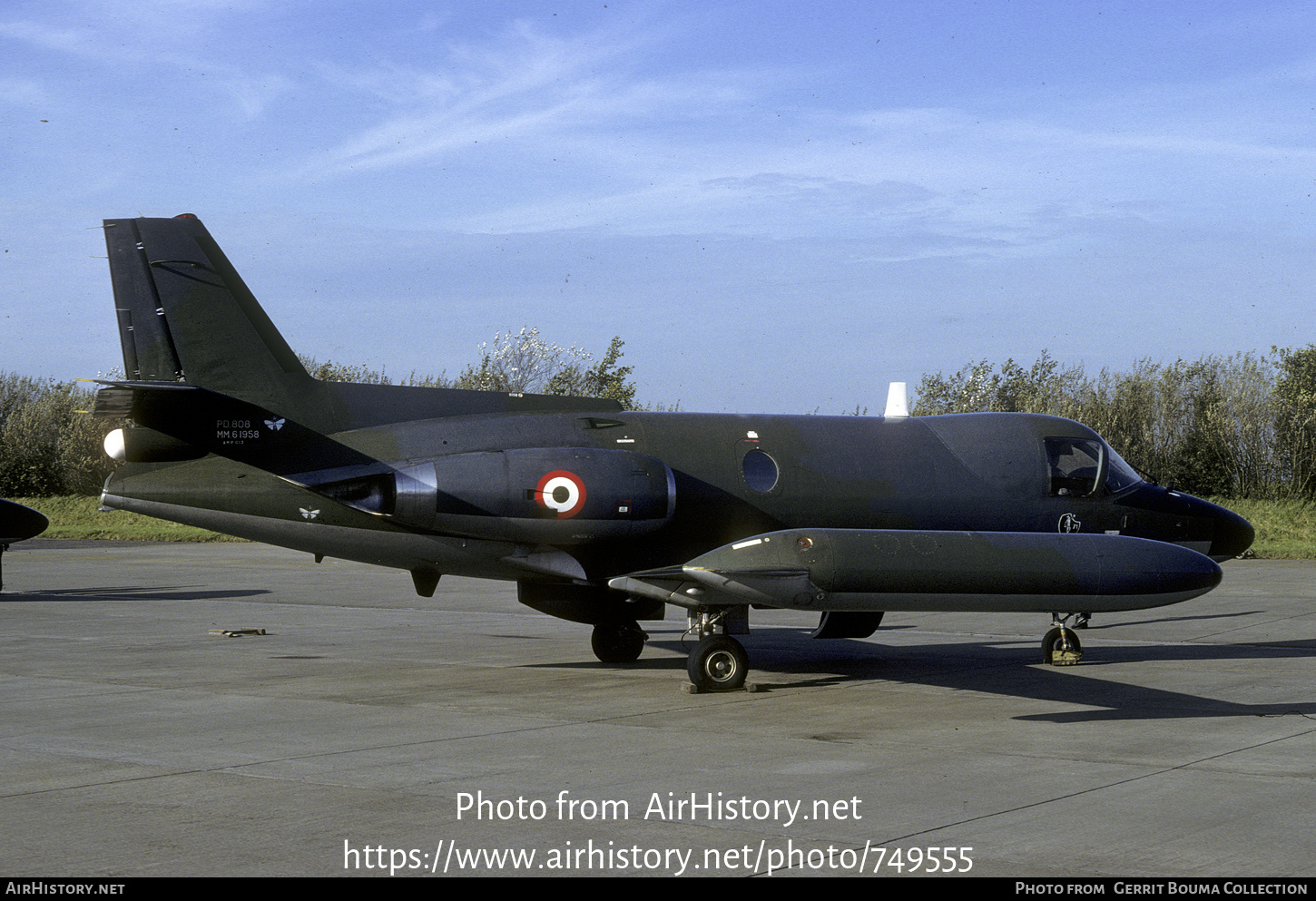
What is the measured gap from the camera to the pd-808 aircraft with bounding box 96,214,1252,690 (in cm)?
1191

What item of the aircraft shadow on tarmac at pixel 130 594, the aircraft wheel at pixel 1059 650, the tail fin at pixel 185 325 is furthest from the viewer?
the aircraft shadow on tarmac at pixel 130 594

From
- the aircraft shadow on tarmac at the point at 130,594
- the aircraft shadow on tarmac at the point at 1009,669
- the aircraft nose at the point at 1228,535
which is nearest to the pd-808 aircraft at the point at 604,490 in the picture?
the aircraft shadow on tarmac at the point at 1009,669

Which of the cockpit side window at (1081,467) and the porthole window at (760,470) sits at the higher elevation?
the cockpit side window at (1081,467)

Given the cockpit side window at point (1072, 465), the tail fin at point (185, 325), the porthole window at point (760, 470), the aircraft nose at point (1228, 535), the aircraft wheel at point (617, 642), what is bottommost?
the aircraft wheel at point (617, 642)

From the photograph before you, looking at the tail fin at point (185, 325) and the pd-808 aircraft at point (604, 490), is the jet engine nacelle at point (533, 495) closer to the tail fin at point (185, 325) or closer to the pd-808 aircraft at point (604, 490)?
the pd-808 aircraft at point (604, 490)

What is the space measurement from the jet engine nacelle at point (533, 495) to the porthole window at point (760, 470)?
137 cm

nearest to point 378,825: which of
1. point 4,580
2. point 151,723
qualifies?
point 151,723

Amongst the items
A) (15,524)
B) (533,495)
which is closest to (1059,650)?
(533,495)

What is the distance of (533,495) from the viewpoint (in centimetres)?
1334

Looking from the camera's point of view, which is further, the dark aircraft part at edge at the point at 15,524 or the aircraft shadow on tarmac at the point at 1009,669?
the dark aircraft part at edge at the point at 15,524

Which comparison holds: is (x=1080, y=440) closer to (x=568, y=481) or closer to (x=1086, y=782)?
(x=568, y=481)

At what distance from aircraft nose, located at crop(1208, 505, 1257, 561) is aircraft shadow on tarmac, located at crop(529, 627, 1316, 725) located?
54.7 inches

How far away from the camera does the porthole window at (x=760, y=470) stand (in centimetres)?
1466

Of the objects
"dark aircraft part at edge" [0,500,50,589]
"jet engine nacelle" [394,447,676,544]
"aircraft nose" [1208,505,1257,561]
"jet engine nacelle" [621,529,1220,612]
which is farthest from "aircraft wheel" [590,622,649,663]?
"dark aircraft part at edge" [0,500,50,589]
